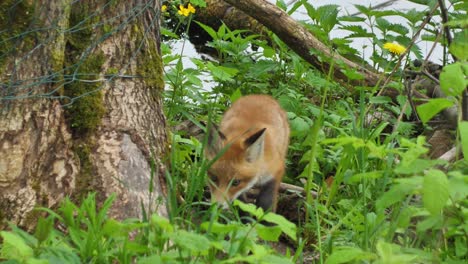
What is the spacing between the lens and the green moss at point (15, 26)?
412 cm

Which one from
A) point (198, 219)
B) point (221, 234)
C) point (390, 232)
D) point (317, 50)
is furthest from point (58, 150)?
point (317, 50)

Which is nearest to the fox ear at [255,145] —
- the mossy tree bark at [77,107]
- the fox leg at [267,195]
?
the fox leg at [267,195]

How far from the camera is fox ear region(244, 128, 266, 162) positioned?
4965 mm

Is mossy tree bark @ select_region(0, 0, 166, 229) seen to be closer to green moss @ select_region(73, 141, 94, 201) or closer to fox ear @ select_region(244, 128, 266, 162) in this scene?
green moss @ select_region(73, 141, 94, 201)

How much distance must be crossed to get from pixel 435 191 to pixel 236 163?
2372 millimetres

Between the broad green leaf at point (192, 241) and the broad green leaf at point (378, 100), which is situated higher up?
the broad green leaf at point (378, 100)

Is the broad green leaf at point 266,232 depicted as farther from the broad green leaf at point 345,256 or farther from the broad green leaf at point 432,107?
the broad green leaf at point 432,107

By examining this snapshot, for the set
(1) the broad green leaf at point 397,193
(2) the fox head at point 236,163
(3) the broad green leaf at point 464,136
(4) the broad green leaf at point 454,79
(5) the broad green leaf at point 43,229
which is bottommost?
(2) the fox head at point 236,163

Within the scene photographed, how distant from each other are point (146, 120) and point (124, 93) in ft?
0.68

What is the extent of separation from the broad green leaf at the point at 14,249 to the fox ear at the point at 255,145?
210 centimetres

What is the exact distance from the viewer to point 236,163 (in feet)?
16.7

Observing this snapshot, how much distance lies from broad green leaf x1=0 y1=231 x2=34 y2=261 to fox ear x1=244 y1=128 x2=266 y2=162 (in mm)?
2099

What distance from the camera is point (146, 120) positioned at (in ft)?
15.3

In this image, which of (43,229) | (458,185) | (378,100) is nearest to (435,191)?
(458,185)
